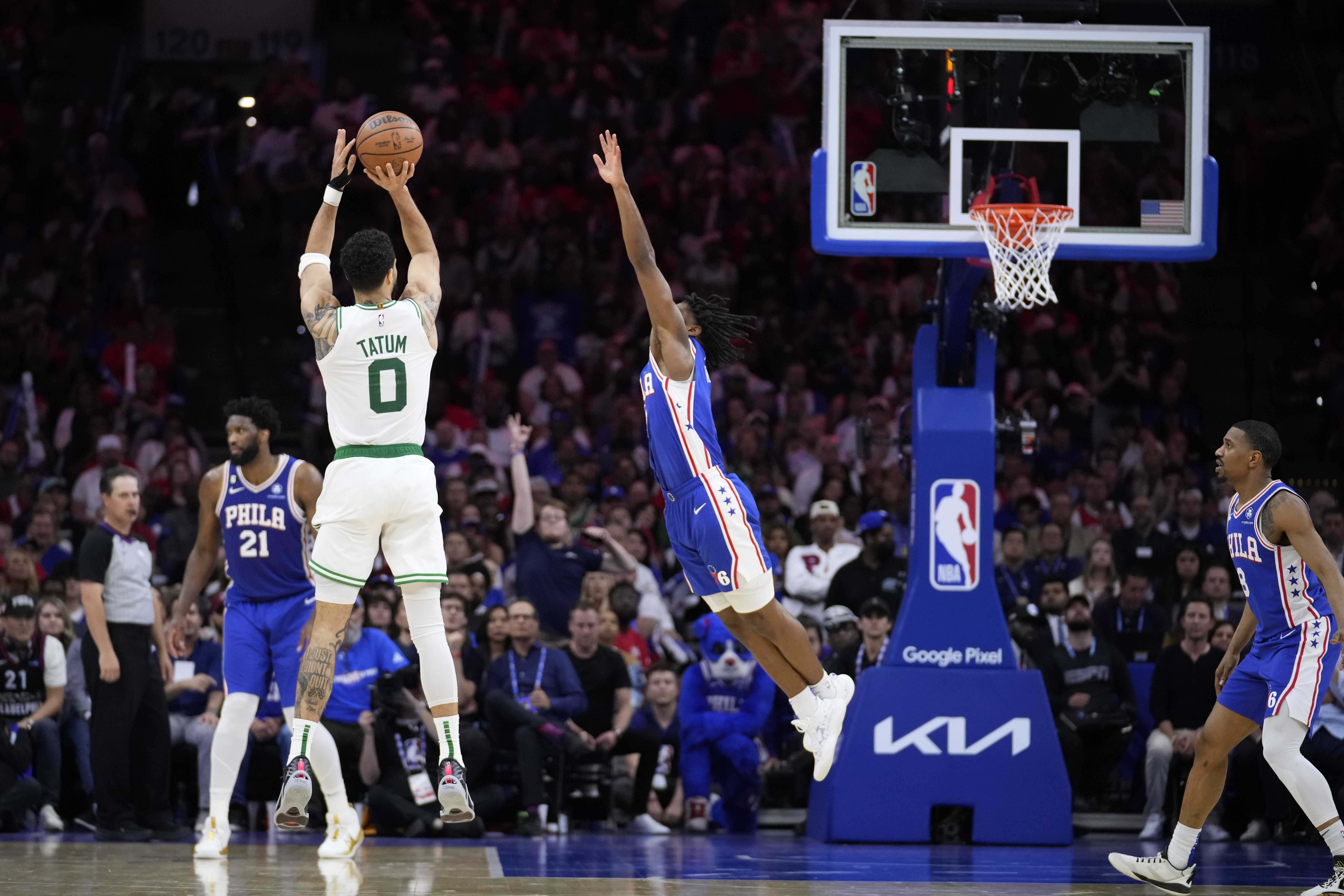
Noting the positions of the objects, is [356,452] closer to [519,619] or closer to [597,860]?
[597,860]

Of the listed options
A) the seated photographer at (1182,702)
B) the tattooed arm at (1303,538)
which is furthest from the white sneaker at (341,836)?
the seated photographer at (1182,702)

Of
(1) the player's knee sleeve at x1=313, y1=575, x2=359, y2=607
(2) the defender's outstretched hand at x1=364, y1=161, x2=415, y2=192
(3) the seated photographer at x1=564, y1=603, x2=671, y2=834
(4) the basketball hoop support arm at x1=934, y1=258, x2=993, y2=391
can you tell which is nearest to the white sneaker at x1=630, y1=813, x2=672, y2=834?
(3) the seated photographer at x1=564, y1=603, x2=671, y2=834

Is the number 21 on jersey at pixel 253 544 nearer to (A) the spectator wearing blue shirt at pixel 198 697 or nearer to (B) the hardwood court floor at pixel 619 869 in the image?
(B) the hardwood court floor at pixel 619 869

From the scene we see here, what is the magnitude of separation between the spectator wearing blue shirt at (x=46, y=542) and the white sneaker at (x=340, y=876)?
16.8 feet

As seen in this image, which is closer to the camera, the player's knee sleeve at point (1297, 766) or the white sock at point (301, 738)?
the white sock at point (301, 738)

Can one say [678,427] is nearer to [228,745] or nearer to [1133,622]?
[228,745]

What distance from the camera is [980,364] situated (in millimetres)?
10539

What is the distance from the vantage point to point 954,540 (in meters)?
10.4

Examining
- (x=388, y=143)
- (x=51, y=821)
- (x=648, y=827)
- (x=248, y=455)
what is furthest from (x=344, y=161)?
(x=51, y=821)

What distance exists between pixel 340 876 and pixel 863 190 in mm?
4648

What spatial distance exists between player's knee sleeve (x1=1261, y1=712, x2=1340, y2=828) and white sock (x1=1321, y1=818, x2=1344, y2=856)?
39 millimetres

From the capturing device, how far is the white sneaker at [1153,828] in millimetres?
11148

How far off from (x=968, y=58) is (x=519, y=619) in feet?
15.0

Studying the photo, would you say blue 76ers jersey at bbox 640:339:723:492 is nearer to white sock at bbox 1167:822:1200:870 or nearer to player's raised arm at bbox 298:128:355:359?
player's raised arm at bbox 298:128:355:359
